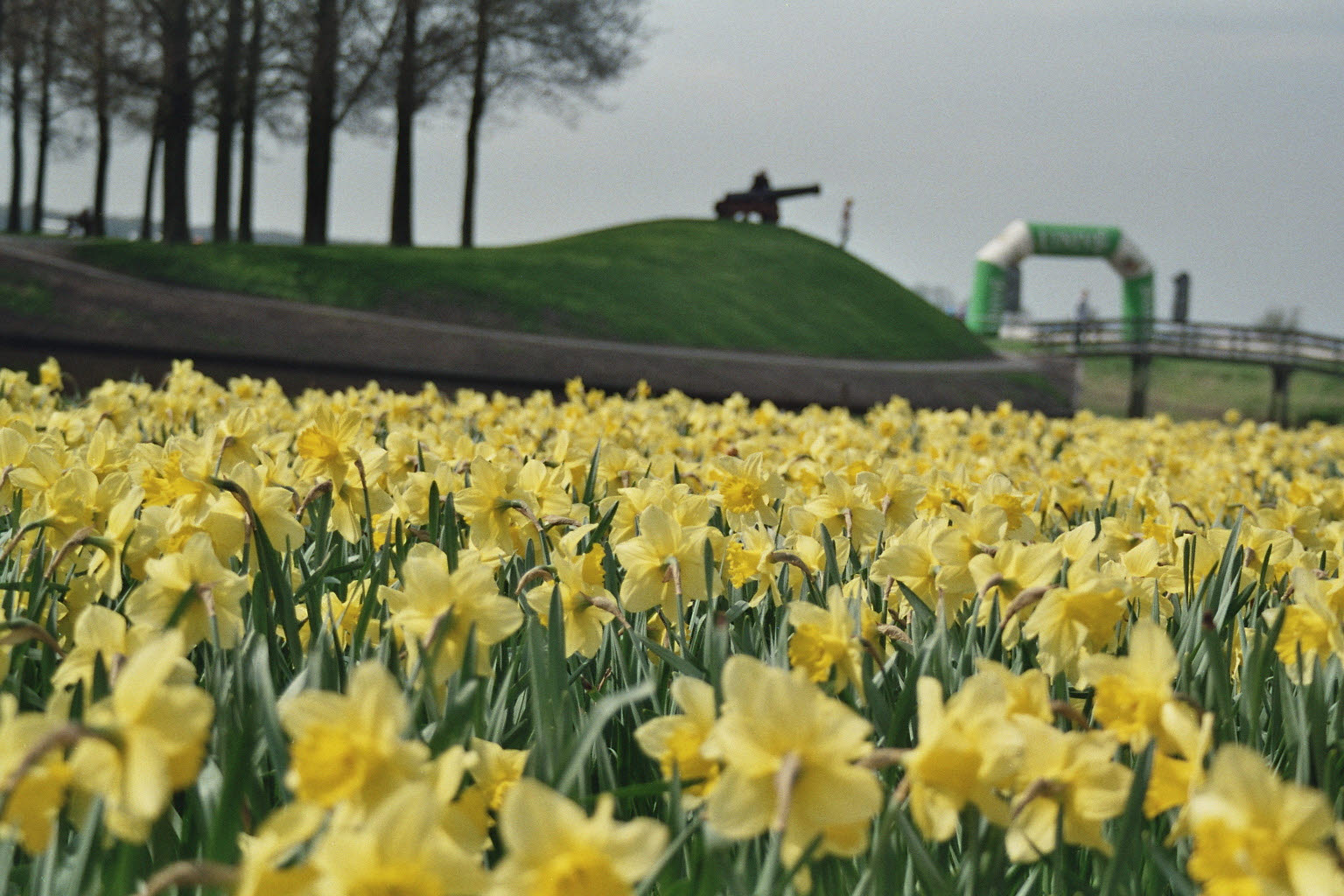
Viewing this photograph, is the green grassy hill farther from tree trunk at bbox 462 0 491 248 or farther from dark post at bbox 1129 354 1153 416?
dark post at bbox 1129 354 1153 416

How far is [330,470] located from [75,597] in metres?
0.52

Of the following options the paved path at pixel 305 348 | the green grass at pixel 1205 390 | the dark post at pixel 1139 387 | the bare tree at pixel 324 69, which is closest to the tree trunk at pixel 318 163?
the bare tree at pixel 324 69

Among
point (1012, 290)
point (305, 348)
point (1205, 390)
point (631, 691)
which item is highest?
point (1012, 290)

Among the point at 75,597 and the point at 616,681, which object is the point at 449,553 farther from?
the point at 75,597

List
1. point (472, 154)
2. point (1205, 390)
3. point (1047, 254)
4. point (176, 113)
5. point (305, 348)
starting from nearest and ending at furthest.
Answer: point (305, 348) < point (176, 113) < point (472, 154) < point (1205, 390) < point (1047, 254)

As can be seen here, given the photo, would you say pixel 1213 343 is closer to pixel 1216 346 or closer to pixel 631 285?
pixel 1216 346

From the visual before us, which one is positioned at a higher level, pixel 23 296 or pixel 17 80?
pixel 17 80

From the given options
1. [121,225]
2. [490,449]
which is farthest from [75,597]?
[121,225]

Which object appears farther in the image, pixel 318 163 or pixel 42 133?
pixel 42 133

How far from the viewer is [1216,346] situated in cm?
2900

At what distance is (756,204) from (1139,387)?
1060 cm

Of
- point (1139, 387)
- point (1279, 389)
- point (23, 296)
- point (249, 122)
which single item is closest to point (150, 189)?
point (249, 122)

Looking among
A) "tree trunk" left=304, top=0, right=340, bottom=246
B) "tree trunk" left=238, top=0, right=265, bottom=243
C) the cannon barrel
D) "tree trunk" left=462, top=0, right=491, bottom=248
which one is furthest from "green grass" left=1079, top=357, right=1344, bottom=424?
"tree trunk" left=238, top=0, right=265, bottom=243

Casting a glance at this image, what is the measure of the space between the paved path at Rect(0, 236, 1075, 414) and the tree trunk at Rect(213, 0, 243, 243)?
724cm
